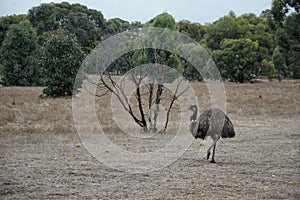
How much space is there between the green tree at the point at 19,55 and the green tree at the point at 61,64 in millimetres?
12280

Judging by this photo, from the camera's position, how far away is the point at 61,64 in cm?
3266

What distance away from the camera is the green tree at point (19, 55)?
4591cm

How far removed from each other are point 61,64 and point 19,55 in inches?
593

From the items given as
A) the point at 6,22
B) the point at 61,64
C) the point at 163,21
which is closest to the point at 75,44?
the point at 61,64

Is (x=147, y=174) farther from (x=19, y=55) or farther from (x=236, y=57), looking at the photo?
(x=236, y=57)

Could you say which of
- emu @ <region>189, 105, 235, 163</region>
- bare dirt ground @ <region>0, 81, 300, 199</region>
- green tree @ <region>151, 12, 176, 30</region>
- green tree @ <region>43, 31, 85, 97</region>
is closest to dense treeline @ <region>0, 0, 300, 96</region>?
green tree @ <region>43, 31, 85, 97</region>

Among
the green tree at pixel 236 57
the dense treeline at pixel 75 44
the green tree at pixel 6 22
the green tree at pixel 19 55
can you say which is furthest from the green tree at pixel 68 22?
the green tree at pixel 236 57

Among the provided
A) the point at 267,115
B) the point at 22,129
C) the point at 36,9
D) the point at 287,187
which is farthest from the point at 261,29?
the point at 287,187

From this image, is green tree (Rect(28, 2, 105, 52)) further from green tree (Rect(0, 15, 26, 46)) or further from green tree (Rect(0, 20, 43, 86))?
green tree (Rect(0, 20, 43, 86))

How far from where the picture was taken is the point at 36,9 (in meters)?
59.4

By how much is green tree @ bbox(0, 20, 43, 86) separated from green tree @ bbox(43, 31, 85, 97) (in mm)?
12280

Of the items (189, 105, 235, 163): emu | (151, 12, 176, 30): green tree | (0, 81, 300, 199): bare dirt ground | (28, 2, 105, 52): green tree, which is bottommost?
(0, 81, 300, 199): bare dirt ground

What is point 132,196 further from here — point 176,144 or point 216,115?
point 176,144

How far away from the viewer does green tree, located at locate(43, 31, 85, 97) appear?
107 ft
